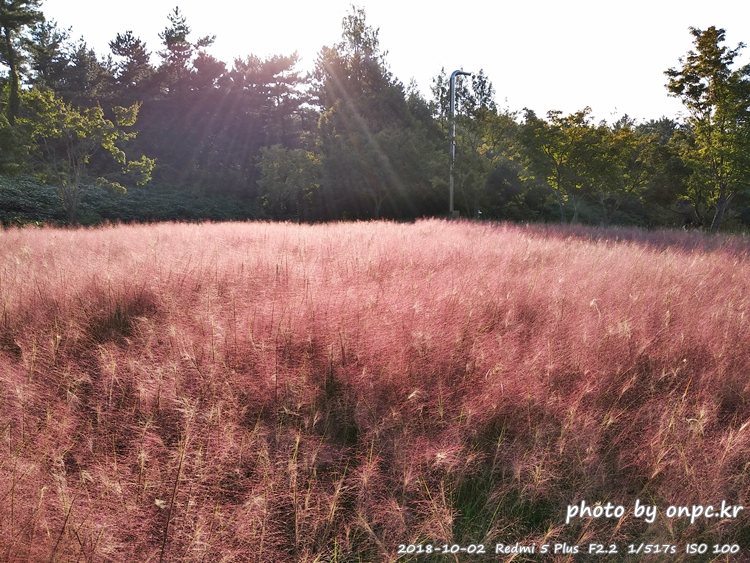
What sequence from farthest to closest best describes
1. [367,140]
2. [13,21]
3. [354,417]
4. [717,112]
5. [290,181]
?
[290,181], [367,140], [13,21], [717,112], [354,417]

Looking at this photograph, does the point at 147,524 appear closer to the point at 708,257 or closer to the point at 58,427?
the point at 58,427

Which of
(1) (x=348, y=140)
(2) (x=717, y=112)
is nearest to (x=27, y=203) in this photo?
(1) (x=348, y=140)

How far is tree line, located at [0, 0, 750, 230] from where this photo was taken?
1532 centimetres

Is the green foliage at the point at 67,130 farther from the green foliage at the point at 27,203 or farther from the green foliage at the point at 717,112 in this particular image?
the green foliage at the point at 717,112

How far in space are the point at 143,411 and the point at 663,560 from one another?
2.56 metres

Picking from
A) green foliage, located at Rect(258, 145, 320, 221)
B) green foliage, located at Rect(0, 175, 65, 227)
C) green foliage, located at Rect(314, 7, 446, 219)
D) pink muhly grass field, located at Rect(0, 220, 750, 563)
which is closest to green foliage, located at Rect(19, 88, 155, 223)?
green foliage, located at Rect(0, 175, 65, 227)

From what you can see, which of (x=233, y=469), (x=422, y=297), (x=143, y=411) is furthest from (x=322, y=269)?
(x=233, y=469)

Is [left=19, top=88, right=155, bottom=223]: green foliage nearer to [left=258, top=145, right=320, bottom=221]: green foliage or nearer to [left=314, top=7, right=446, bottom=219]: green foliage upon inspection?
[left=258, top=145, right=320, bottom=221]: green foliage

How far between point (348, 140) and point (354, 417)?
22.3 metres

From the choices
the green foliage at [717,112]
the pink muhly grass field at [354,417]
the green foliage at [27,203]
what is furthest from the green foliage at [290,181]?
the pink muhly grass field at [354,417]

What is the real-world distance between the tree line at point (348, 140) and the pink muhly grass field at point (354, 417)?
48.6 feet

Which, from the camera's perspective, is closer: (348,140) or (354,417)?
(354,417)

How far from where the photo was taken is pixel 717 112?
1422 centimetres

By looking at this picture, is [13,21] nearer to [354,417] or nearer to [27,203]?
[27,203]
